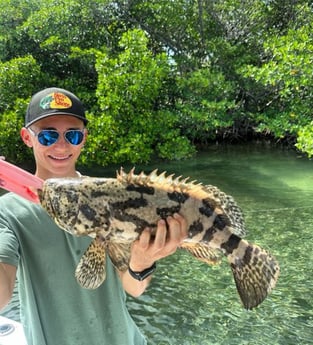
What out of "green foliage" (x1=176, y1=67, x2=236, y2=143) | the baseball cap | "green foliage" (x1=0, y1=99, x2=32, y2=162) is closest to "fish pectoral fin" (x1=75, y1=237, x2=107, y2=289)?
the baseball cap

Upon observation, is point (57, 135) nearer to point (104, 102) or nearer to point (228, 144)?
point (104, 102)

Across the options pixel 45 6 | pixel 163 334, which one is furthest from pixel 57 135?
pixel 45 6

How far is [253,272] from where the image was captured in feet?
8.00

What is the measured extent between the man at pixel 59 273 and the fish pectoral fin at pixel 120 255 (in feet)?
0.10

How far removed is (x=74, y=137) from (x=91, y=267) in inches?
30.5

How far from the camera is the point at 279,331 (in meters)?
6.21

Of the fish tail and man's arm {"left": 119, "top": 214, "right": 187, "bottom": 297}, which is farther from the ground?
man's arm {"left": 119, "top": 214, "right": 187, "bottom": 297}

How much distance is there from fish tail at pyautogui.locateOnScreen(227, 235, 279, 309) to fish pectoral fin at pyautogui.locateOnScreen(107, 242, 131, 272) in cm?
54

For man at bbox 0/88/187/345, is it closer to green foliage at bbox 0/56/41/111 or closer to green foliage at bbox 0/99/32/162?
green foliage at bbox 0/99/32/162

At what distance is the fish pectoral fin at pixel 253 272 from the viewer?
2424 millimetres

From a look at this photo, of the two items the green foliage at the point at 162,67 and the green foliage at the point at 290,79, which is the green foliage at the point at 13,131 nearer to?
the green foliage at the point at 162,67

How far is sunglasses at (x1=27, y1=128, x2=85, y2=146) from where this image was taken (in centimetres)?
254

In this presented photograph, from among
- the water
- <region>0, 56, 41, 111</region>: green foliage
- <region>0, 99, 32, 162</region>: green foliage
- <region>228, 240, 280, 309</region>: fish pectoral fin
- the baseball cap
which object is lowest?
the water

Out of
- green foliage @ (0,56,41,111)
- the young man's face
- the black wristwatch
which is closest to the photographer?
the black wristwatch
